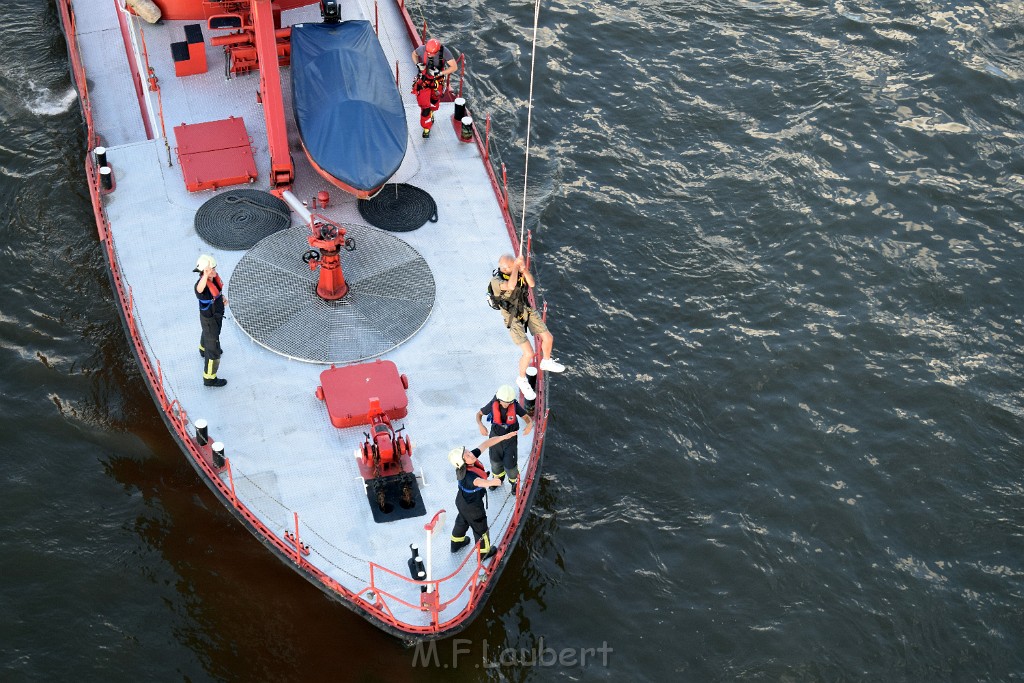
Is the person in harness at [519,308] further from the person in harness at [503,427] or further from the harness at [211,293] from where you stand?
the harness at [211,293]

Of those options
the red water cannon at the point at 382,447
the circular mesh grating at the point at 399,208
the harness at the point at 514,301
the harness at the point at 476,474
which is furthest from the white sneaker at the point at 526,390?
the circular mesh grating at the point at 399,208

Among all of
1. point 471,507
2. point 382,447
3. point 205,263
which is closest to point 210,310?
point 205,263

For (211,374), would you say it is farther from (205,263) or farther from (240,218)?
(240,218)

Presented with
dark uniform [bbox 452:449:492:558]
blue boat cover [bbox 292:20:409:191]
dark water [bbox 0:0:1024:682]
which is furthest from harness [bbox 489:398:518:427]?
blue boat cover [bbox 292:20:409:191]

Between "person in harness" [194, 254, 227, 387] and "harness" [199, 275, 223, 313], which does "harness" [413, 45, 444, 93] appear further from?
"harness" [199, 275, 223, 313]

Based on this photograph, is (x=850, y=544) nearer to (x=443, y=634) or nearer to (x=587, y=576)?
(x=587, y=576)

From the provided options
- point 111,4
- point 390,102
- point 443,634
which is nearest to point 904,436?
point 443,634
